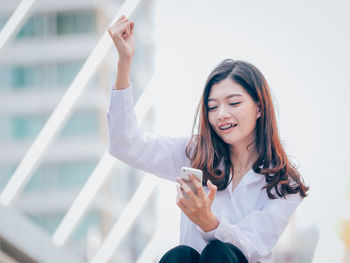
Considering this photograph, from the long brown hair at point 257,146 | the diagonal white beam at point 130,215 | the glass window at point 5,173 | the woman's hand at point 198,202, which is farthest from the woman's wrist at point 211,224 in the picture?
the diagonal white beam at point 130,215

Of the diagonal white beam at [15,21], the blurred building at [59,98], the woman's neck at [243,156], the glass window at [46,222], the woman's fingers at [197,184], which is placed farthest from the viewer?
the blurred building at [59,98]

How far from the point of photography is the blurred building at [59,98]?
388 centimetres

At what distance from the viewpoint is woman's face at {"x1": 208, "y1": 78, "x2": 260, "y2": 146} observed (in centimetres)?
156

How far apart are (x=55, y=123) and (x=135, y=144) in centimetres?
169

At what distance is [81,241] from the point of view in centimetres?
757

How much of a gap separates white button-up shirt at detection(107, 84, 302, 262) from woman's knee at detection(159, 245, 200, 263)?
6 cm

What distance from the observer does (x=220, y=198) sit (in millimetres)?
1595

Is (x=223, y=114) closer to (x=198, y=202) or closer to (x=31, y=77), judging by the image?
(x=198, y=202)

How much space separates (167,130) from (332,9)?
154 centimetres

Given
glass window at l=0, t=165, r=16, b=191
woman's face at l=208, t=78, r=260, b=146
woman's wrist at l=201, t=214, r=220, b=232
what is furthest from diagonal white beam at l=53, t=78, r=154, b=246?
woman's wrist at l=201, t=214, r=220, b=232

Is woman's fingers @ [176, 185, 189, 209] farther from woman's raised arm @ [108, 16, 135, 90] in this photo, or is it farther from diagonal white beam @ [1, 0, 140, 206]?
diagonal white beam @ [1, 0, 140, 206]

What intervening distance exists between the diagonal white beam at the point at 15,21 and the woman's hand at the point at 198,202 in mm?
1733

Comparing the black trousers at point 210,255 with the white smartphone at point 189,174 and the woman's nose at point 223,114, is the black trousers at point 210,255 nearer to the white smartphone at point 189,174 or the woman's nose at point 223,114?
the white smartphone at point 189,174

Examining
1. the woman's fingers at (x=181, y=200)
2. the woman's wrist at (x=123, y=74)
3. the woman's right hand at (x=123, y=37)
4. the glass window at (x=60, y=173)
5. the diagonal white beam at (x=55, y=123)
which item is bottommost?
the glass window at (x=60, y=173)
